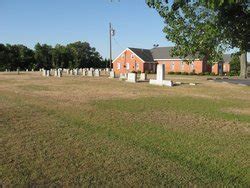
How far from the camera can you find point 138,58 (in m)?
67.8

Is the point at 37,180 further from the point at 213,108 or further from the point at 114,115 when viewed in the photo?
the point at 213,108

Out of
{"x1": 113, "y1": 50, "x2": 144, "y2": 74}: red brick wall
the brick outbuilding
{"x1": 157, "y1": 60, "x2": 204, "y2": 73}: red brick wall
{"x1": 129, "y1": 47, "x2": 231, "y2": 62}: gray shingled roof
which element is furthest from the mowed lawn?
{"x1": 129, "y1": 47, "x2": 231, "y2": 62}: gray shingled roof

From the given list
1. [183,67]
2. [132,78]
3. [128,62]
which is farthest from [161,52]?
[132,78]

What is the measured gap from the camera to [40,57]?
3420 inches

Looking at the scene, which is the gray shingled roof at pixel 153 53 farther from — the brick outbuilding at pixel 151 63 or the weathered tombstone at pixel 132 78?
the weathered tombstone at pixel 132 78

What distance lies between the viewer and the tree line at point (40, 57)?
8231 cm

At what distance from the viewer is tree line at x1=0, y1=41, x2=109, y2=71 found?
82.3 metres

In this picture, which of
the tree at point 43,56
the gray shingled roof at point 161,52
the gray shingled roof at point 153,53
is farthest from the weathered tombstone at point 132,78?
the tree at point 43,56

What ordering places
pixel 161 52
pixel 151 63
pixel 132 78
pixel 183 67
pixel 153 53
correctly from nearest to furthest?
pixel 132 78 < pixel 183 67 < pixel 151 63 < pixel 161 52 < pixel 153 53

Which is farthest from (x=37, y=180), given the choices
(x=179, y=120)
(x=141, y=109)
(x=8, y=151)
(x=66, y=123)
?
(x=141, y=109)

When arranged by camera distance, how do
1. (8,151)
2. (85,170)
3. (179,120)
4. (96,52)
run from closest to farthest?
(85,170)
(8,151)
(179,120)
(96,52)

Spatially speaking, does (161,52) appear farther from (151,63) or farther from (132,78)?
(132,78)

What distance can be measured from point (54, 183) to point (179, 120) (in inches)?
246

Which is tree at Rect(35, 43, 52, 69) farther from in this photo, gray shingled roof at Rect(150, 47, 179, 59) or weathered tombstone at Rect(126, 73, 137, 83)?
weathered tombstone at Rect(126, 73, 137, 83)
